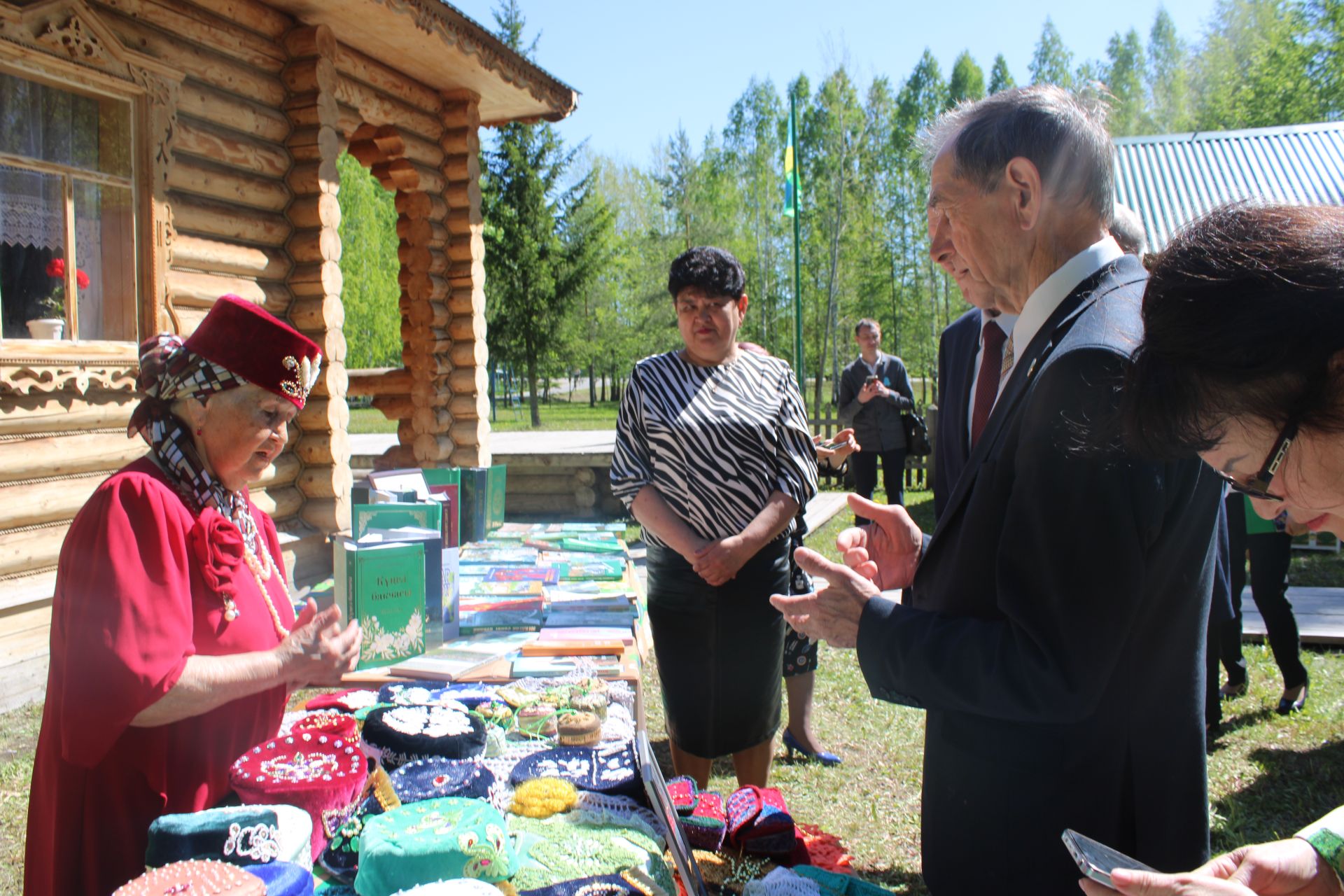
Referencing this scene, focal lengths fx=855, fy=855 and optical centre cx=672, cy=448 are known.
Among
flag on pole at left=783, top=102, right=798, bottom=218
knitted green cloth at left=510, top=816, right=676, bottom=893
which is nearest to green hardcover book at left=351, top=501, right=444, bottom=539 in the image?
knitted green cloth at left=510, top=816, right=676, bottom=893

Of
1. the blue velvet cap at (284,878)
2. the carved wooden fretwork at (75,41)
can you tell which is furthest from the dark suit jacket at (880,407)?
the blue velvet cap at (284,878)

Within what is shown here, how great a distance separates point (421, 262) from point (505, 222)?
19.3 m

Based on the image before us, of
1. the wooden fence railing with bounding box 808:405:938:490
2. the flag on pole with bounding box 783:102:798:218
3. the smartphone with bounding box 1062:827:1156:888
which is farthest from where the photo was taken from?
the flag on pole with bounding box 783:102:798:218

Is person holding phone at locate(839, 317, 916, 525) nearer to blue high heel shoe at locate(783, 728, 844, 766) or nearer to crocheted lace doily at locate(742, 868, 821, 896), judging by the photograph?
blue high heel shoe at locate(783, 728, 844, 766)

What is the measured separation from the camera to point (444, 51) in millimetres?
6348

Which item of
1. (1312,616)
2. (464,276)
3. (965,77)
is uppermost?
(965,77)

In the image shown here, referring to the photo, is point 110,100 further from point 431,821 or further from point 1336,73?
point 1336,73

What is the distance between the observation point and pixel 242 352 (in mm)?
1818

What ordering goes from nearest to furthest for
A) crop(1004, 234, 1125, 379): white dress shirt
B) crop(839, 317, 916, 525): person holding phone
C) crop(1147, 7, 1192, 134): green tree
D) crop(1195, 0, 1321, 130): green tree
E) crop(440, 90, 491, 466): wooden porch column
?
crop(1004, 234, 1125, 379): white dress shirt, crop(440, 90, 491, 466): wooden porch column, crop(839, 317, 916, 525): person holding phone, crop(1195, 0, 1321, 130): green tree, crop(1147, 7, 1192, 134): green tree

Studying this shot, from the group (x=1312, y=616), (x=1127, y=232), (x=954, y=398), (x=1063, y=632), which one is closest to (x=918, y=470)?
(x=1312, y=616)

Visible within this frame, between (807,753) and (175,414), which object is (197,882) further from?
(807,753)

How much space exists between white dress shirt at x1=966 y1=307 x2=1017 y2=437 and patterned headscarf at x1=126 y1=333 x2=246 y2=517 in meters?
1.60

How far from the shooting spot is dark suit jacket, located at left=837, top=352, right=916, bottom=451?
27.8 feet

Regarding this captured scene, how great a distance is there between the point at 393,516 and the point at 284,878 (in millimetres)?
1752
